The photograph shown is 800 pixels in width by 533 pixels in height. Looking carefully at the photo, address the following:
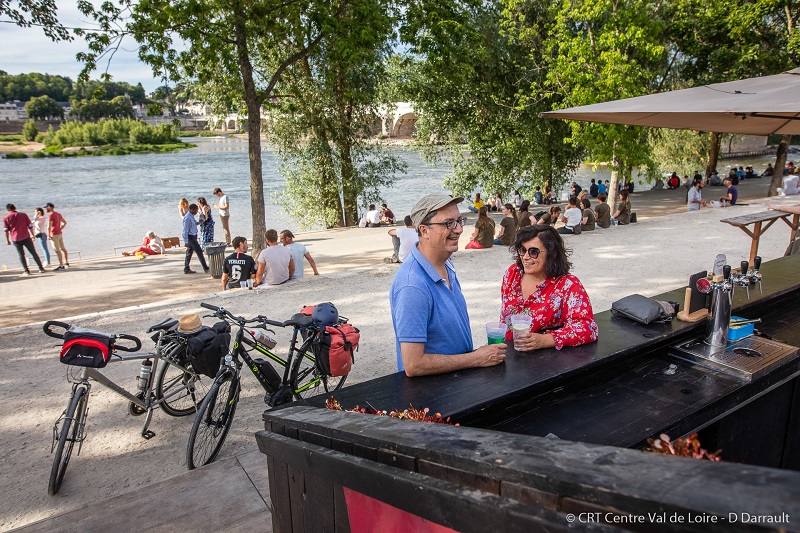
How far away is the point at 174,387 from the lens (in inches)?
183

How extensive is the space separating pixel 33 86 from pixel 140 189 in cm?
9916

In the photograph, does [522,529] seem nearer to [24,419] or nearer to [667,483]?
[667,483]

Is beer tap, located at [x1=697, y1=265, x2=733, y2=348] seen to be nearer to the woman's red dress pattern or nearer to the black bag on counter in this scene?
the black bag on counter

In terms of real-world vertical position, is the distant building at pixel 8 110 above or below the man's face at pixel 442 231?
above

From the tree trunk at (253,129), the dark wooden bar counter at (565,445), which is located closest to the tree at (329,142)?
the tree trunk at (253,129)

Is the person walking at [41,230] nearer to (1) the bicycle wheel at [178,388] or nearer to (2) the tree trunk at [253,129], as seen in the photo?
(2) the tree trunk at [253,129]

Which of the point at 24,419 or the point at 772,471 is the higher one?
the point at 772,471

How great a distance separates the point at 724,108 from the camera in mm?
4293

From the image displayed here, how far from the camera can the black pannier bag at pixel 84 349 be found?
369 cm

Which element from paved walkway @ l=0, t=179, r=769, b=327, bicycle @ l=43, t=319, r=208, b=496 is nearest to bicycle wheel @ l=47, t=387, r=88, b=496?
bicycle @ l=43, t=319, r=208, b=496

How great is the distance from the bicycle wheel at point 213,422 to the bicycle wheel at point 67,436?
773mm

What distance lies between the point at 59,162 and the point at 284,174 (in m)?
78.3

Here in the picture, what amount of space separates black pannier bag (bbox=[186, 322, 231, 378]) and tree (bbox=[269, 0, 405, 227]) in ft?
49.4

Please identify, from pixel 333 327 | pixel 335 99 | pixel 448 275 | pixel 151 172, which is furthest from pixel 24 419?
pixel 151 172
